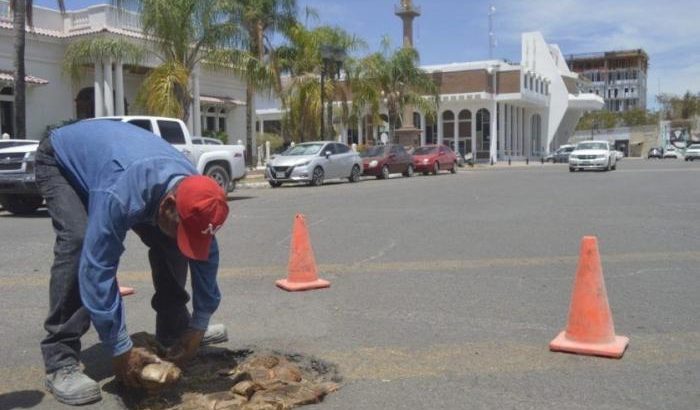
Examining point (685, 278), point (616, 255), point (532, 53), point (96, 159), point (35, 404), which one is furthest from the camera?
point (532, 53)

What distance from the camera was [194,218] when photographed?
10.3 feet

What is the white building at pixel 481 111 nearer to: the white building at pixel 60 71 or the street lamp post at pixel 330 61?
the street lamp post at pixel 330 61

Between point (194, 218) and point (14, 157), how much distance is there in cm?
1178

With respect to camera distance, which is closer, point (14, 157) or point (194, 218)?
point (194, 218)

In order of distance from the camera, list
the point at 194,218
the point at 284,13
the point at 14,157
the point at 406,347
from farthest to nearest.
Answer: the point at 284,13 → the point at 14,157 → the point at 406,347 → the point at 194,218

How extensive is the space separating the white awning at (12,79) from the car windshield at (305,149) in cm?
926

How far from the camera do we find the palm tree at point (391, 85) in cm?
4023

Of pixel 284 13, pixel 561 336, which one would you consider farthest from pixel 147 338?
pixel 284 13

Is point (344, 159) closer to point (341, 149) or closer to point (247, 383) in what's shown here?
point (341, 149)

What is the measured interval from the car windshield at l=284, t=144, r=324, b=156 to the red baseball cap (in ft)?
70.0

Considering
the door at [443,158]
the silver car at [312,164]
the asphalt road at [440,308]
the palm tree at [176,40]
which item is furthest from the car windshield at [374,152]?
the asphalt road at [440,308]

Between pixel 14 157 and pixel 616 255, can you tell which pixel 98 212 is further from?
pixel 14 157

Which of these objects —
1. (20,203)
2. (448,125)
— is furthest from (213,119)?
(448,125)

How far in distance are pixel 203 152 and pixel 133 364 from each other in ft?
43.4
